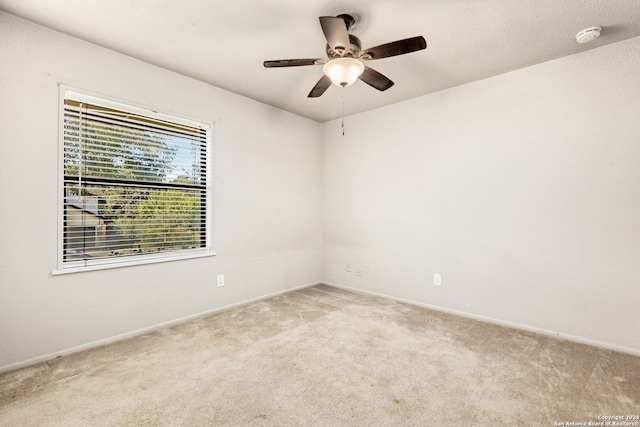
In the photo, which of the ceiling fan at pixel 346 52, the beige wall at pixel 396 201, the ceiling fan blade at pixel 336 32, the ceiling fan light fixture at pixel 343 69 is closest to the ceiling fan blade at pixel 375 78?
the ceiling fan at pixel 346 52

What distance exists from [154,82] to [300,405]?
9.93 ft

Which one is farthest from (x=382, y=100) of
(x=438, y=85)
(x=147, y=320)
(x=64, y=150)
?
(x=147, y=320)

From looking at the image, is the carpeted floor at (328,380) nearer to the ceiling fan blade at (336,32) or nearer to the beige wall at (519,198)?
the beige wall at (519,198)

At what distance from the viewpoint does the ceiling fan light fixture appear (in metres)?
2.11

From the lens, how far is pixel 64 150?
2.37 meters

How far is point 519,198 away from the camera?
115 inches

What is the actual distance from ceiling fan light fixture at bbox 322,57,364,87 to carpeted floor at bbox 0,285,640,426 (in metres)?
2.14

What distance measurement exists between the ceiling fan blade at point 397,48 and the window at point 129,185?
2.03m

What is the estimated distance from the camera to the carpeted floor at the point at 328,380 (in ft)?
5.52

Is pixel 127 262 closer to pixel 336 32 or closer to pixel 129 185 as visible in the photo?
pixel 129 185

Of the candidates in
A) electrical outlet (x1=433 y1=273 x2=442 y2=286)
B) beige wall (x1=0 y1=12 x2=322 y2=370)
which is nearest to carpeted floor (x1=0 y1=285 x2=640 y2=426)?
beige wall (x1=0 y1=12 x2=322 y2=370)

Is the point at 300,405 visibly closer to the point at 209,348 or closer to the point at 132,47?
the point at 209,348

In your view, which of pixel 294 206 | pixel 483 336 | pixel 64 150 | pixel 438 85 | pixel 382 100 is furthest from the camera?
pixel 294 206

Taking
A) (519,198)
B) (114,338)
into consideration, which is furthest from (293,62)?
(114,338)
